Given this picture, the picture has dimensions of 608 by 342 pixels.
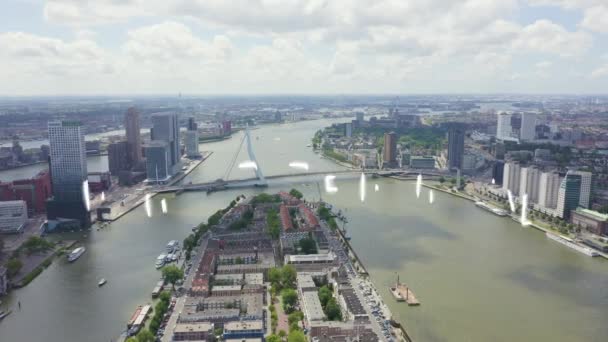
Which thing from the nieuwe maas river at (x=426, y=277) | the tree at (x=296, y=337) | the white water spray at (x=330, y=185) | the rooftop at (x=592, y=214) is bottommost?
the nieuwe maas river at (x=426, y=277)

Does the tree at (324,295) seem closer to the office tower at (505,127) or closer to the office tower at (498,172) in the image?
the office tower at (498,172)

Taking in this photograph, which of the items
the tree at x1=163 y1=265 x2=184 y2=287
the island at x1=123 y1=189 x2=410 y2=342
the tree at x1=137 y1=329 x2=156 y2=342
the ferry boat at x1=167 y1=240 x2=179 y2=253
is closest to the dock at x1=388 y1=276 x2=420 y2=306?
the island at x1=123 y1=189 x2=410 y2=342

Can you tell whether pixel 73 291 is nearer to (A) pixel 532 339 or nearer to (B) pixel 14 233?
(B) pixel 14 233

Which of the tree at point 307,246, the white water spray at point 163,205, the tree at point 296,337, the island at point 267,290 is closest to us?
the tree at point 296,337

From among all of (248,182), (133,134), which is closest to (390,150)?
(248,182)

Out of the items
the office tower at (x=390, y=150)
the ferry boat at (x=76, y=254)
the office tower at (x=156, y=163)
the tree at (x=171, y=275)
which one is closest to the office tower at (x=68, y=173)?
the ferry boat at (x=76, y=254)
